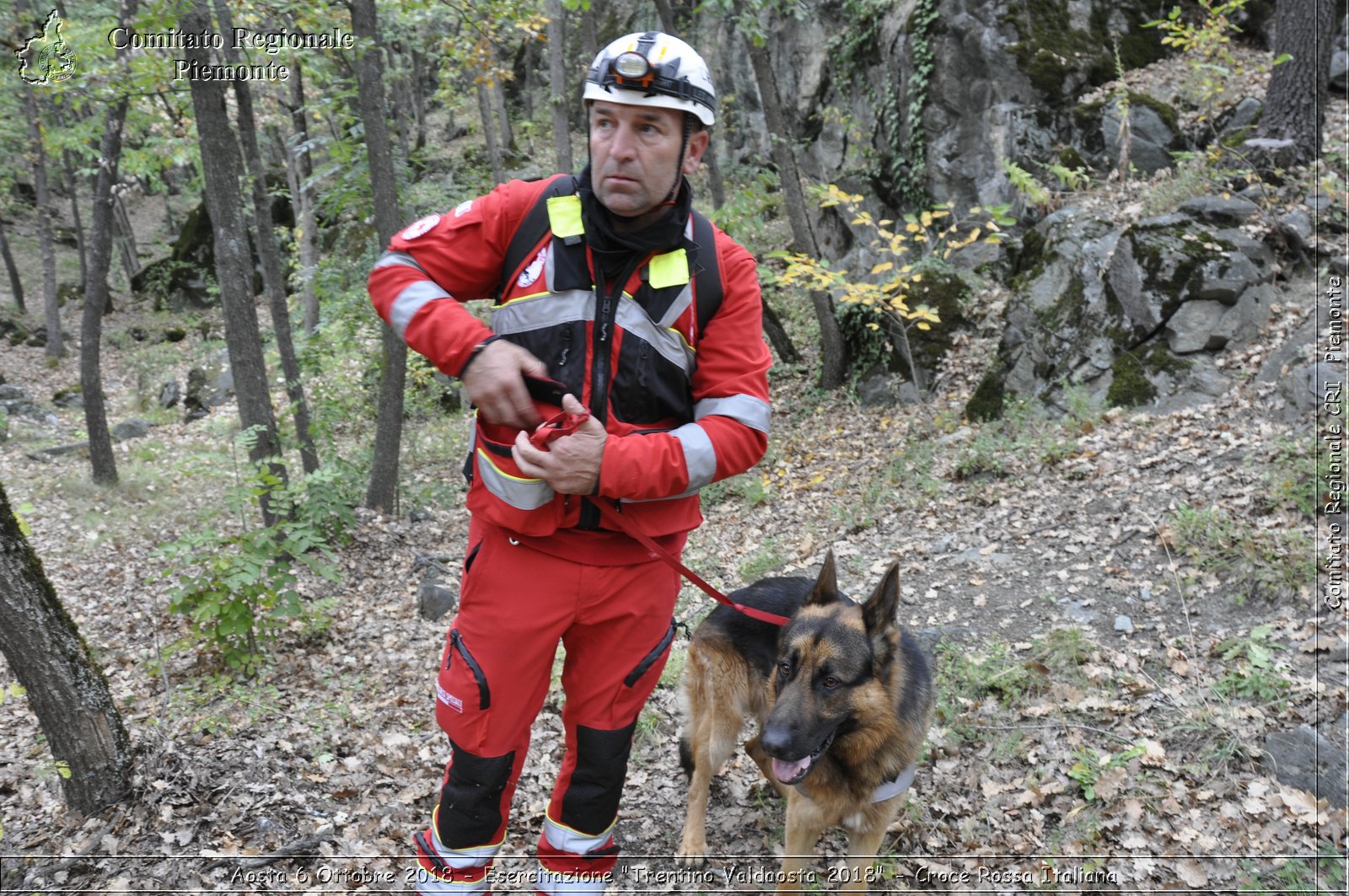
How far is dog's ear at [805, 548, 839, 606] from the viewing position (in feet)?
11.2

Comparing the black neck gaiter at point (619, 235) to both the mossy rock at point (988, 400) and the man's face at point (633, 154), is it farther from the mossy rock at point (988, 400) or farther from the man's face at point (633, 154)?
the mossy rock at point (988, 400)

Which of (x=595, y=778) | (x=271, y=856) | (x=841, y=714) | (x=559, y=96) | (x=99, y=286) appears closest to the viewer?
(x=595, y=778)

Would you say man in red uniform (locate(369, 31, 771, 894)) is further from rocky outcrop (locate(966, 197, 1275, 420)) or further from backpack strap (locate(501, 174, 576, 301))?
rocky outcrop (locate(966, 197, 1275, 420))

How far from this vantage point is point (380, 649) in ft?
21.2

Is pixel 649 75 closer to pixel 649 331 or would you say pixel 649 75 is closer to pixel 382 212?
pixel 649 331

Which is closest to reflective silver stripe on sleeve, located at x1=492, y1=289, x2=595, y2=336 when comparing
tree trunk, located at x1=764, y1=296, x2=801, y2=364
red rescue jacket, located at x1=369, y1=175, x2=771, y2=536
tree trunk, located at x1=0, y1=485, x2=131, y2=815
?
red rescue jacket, located at x1=369, y1=175, x2=771, y2=536

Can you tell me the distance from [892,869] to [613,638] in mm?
2093

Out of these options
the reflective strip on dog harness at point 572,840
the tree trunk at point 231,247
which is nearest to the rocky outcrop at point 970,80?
the tree trunk at point 231,247

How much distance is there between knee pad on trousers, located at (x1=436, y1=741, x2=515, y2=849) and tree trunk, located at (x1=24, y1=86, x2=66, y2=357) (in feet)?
72.4

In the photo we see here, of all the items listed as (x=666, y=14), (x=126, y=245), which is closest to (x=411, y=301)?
(x=666, y=14)

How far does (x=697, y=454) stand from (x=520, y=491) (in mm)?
576

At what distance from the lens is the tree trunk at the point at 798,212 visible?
11.5 m

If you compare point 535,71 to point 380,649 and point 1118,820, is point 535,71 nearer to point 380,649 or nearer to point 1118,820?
point 380,649

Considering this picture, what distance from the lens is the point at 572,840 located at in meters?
2.79
